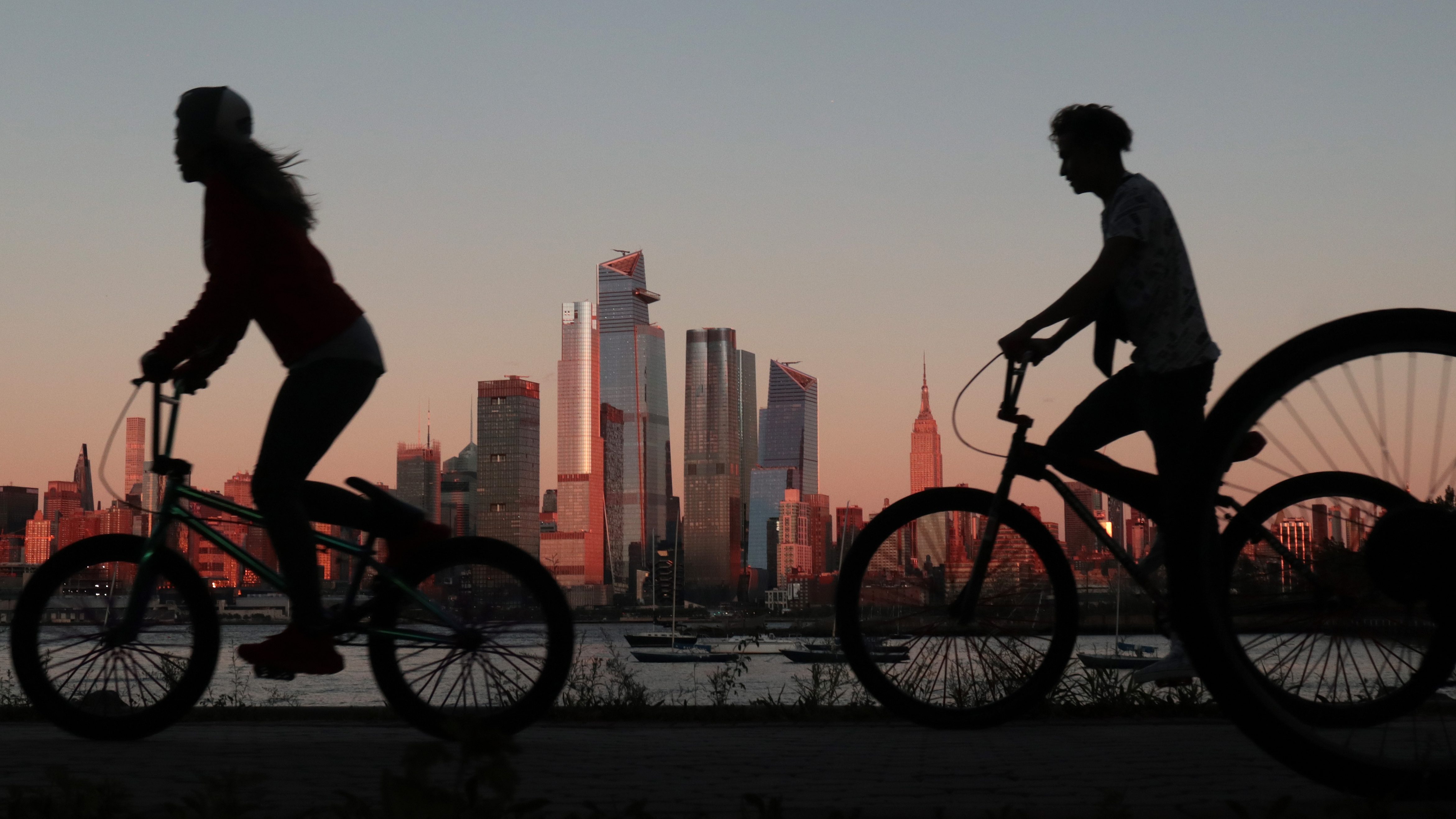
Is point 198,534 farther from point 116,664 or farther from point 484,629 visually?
point 484,629

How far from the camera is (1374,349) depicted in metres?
2.21

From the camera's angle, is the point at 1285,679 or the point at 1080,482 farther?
the point at 1080,482

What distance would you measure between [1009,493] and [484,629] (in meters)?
1.69

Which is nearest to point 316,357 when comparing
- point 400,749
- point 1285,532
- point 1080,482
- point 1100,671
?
point 400,749

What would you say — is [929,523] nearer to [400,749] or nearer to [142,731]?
[400,749]

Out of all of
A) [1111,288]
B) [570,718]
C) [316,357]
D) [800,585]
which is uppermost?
[1111,288]

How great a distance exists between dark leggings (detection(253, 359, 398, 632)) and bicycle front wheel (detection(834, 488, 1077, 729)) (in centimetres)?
163

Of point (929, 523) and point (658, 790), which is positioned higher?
point (929, 523)

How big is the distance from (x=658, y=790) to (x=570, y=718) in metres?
2.03

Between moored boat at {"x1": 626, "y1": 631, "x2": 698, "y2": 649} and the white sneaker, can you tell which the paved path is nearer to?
the white sneaker

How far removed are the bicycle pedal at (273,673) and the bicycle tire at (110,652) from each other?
383mm

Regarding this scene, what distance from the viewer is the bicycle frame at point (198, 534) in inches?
147

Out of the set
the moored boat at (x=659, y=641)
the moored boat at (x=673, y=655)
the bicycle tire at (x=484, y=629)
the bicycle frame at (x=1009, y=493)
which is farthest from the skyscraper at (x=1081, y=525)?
the moored boat at (x=659, y=641)

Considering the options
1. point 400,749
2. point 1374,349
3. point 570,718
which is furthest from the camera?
point 570,718
